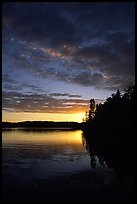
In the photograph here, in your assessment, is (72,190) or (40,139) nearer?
(72,190)

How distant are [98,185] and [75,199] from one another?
4.05m

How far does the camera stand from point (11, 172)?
80.4ft

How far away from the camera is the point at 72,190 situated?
1836cm

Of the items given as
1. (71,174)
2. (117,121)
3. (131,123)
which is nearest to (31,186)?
(71,174)

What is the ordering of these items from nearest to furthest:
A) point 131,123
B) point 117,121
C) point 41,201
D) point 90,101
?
point 41,201, point 131,123, point 117,121, point 90,101

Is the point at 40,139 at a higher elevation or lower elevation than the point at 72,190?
lower

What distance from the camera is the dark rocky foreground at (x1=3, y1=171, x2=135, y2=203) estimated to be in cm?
1642

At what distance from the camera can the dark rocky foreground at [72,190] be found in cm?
1642

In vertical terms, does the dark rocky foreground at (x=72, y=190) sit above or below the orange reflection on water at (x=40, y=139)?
above

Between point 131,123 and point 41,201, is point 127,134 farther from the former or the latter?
point 41,201

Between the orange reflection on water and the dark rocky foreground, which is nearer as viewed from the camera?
the dark rocky foreground

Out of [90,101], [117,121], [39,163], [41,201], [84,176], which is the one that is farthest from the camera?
[90,101]

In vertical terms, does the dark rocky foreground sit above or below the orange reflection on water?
above

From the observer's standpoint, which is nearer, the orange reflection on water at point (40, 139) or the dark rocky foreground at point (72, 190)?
the dark rocky foreground at point (72, 190)
